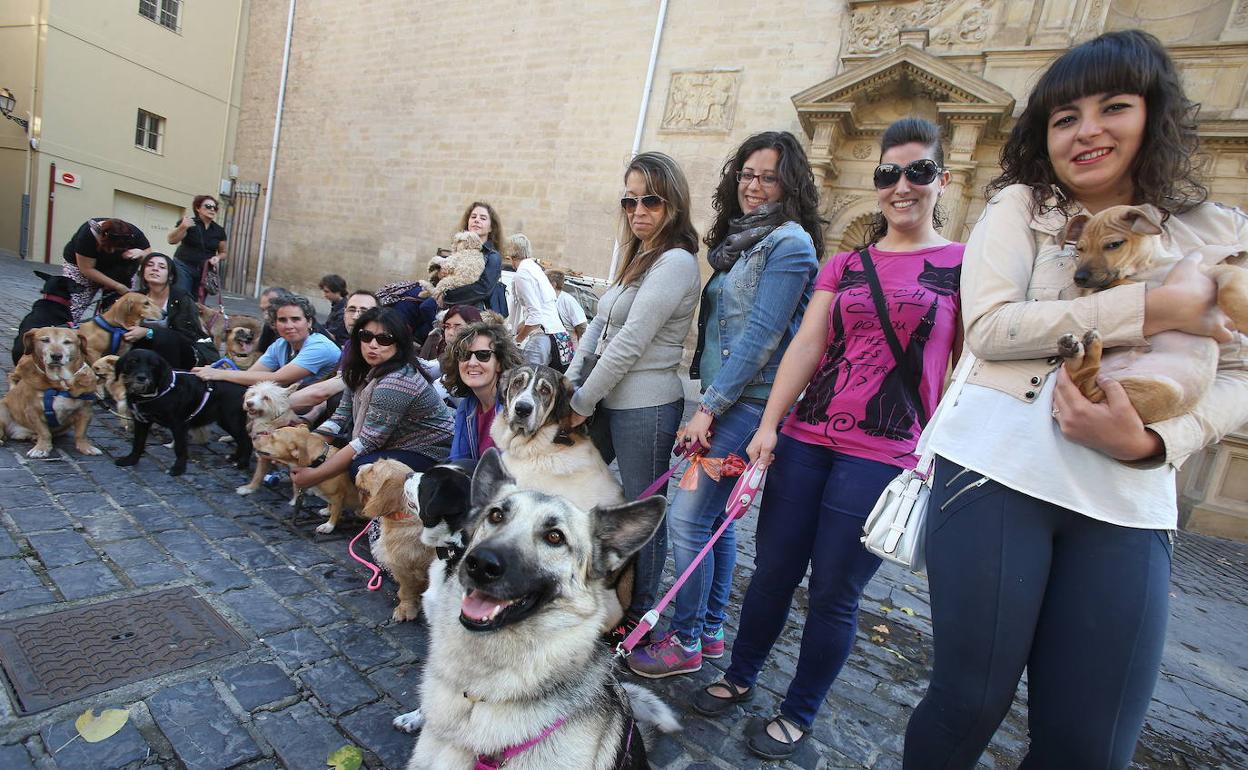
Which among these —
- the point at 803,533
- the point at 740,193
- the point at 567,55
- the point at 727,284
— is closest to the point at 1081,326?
the point at 803,533

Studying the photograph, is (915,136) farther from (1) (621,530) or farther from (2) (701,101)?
(2) (701,101)

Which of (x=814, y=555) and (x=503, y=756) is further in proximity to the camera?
(x=814, y=555)

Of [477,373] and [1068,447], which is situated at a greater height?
[1068,447]

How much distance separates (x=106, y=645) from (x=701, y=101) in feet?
43.1

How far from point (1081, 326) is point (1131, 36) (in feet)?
2.53

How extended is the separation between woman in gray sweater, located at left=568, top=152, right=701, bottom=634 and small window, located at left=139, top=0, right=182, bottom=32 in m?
25.1

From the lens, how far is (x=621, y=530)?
2082mm

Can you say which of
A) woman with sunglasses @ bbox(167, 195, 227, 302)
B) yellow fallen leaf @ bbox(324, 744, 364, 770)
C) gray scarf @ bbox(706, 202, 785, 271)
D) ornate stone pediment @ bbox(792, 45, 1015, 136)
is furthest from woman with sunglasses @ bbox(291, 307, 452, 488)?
ornate stone pediment @ bbox(792, 45, 1015, 136)

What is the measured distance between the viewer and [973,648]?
1.44 metres

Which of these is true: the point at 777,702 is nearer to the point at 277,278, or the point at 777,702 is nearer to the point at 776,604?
the point at 776,604

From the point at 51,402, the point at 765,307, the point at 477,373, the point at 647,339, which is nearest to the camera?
the point at 765,307

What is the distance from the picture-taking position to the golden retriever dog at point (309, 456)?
4.02m

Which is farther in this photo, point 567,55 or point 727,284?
point 567,55

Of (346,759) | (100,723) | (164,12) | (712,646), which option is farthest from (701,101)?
(164,12)
